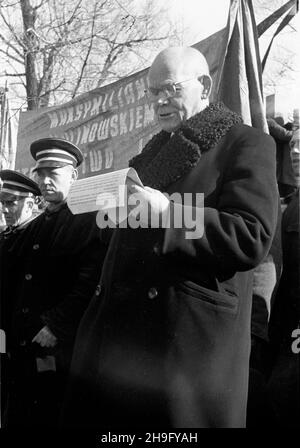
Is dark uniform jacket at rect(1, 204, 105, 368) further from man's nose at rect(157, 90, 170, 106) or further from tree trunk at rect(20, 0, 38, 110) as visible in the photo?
tree trunk at rect(20, 0, 38, 110)

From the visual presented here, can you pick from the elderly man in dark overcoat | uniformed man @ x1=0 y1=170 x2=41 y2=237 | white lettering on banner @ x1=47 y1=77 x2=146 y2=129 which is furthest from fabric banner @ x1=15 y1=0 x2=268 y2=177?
the elderly man in dark overcoat

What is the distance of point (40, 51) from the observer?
681cm

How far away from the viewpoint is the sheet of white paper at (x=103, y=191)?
1.46m

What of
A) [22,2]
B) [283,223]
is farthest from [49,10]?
[283,223]

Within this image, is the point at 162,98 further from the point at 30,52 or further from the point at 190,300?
the point at 30,52

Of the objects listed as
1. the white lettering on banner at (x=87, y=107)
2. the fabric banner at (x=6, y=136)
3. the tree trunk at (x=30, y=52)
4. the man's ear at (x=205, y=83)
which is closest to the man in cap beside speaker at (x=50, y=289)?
the man's ear at (x=205, y=83)

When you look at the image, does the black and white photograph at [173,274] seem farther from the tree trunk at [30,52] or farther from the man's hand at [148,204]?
the tree trunk at [30,52]

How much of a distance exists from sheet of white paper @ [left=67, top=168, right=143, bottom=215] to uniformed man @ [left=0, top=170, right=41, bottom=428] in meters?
1.48

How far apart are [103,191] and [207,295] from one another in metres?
0.39

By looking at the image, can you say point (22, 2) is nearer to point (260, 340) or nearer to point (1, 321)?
point (1, 321)

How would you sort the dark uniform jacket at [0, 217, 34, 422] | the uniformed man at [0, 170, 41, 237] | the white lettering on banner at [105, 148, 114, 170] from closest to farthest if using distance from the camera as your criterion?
the dark uniform jacket at [0, 217, 34, 422], the uniformed man at [0, 170, 41, 237], the white lettering on banner at [105, 148, 114, 170]

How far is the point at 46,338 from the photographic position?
102 inches

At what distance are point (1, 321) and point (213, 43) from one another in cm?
181

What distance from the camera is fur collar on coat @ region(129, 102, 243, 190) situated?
1.67 m
